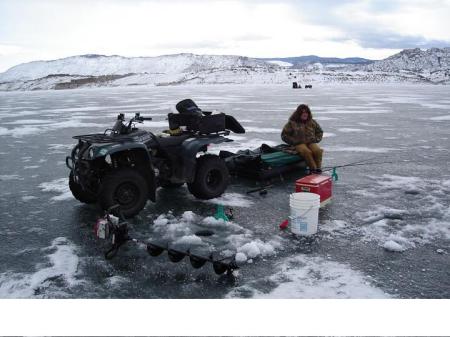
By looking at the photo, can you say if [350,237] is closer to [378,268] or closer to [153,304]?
[378,268]

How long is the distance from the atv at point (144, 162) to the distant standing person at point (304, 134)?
1.35 m

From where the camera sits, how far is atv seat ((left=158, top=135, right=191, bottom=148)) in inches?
245

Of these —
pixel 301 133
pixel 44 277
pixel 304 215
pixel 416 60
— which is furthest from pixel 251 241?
pixel 416 60

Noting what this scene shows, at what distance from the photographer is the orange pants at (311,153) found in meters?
7.64

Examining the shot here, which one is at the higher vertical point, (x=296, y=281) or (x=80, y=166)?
(x=80, y=166)

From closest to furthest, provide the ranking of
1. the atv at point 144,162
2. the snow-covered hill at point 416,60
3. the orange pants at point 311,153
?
the atv at point 144,162 → the orange pants at point 311,153 → the snow-covered hill at point 416,60

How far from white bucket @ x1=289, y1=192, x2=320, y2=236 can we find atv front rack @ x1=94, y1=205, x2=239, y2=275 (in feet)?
3.61

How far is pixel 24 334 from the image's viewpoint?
121 inches

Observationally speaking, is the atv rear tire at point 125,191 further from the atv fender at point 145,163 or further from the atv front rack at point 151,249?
the atv front rack at point 151,249

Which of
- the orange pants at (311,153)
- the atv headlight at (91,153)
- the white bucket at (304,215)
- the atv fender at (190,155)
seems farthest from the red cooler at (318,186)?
the atv headlight at (91,153)

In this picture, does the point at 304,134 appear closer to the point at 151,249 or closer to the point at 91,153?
the point at 91,153

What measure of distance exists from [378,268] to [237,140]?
775 cm

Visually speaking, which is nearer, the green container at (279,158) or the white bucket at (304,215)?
the white bucket at (304,215)

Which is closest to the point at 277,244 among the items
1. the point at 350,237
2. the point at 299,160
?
the point at 350,237
